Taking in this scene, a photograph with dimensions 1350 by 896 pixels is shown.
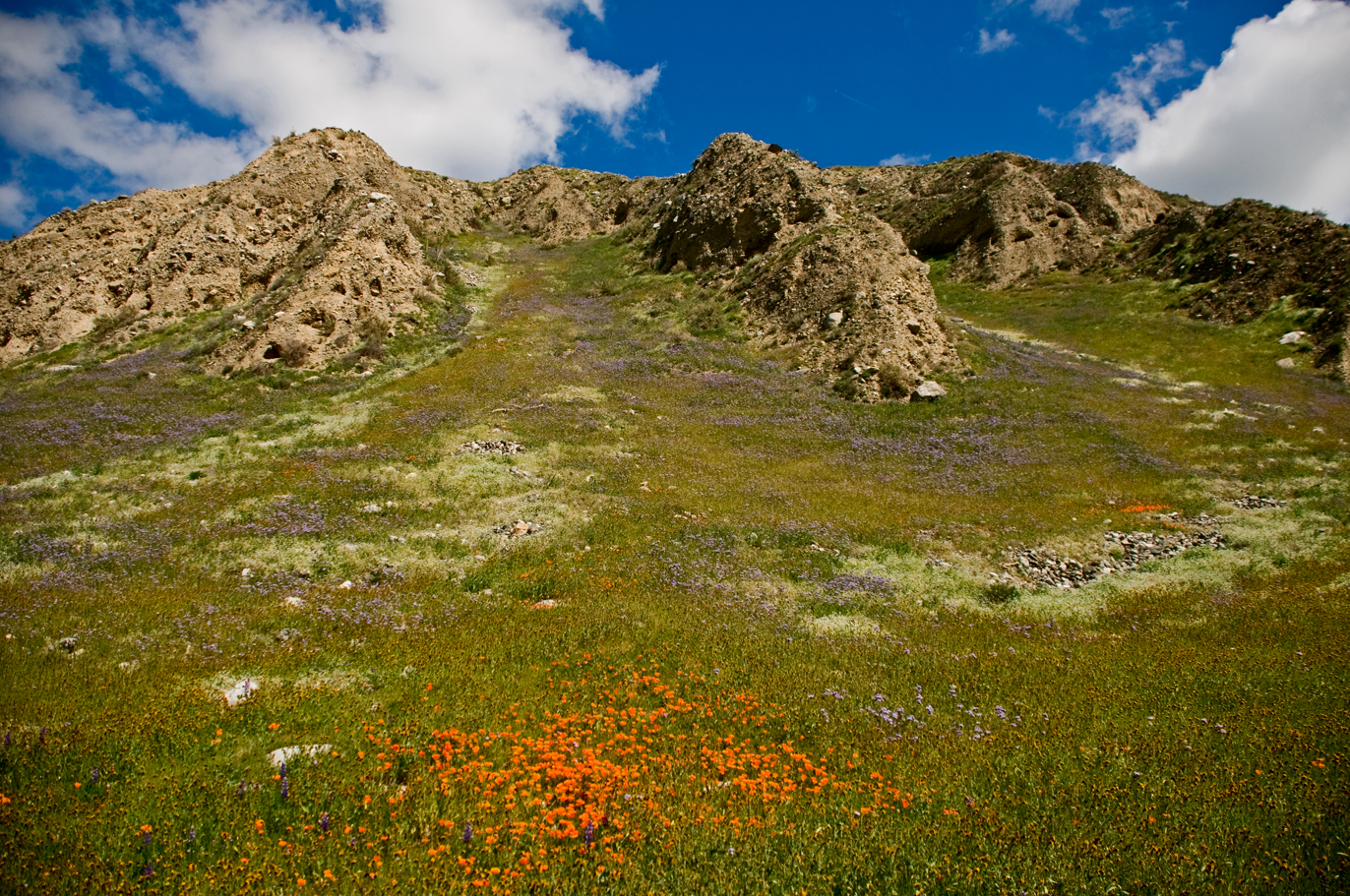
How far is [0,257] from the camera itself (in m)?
45.2

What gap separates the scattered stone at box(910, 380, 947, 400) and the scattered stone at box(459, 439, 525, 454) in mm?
19750

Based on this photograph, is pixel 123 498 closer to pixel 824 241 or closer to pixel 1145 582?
pixel 1145 582

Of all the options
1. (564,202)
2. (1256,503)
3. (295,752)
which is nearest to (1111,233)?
(1256,503)

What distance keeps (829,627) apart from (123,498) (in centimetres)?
1873

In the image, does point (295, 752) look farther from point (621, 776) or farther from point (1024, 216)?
point (1024, 216)

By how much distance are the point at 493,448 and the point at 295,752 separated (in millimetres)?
15879

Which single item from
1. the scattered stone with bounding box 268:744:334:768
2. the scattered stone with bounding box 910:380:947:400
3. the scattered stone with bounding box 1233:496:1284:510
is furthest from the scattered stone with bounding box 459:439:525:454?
the scattered stone with bounding box 1233:496:1284:510

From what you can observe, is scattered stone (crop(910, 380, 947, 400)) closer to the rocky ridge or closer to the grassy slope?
the rocky ridge

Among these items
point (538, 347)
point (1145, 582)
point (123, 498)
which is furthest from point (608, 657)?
point (538, 347)

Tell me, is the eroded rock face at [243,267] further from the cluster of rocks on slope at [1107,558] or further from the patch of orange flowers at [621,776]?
the cluster of rocks on slope at [1107,558]

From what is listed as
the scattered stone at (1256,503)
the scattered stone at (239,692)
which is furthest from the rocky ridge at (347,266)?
the scattered stone at (239,692)

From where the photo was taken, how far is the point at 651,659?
9.91 meters

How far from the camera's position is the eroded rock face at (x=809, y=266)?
3222cm

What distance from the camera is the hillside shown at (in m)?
5.82
